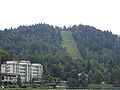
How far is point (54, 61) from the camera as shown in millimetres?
162875

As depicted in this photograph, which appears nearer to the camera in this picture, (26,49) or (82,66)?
(82,66)

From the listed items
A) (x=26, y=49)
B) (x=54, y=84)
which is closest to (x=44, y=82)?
(x=54, y=84)

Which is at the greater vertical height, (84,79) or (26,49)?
(26,49)

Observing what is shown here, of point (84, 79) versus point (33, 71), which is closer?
point (84, 79)

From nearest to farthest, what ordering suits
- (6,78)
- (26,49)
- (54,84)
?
(54,84) < (6,78) < (26,49)

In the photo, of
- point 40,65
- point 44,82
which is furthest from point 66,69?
point 44,82

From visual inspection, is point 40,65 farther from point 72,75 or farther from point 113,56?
point 113,56

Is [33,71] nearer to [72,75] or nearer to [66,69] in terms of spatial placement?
[66,69]

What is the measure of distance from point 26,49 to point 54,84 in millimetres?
69379

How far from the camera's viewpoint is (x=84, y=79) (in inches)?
5281

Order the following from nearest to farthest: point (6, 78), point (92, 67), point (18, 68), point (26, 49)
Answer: point (6, 78) → point (18, 68) → point (92, 67) → point (26, 49)

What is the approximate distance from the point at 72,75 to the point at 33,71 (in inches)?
1001

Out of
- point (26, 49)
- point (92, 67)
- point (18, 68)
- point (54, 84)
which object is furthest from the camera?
point (26, 49)

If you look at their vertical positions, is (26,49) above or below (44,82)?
above
